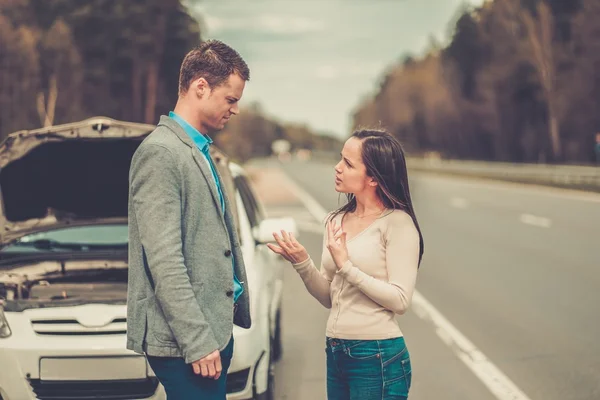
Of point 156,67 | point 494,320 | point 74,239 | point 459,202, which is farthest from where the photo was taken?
point 156,67

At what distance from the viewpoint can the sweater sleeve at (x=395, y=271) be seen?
288 cm

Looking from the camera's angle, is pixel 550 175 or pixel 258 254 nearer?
pixel 258 254

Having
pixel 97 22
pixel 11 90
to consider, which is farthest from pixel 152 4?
pixel 11 90

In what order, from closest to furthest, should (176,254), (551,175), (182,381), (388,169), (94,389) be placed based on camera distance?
1. (176,254)
2. (182,381)
3. (388,169)
4. (94,389)
5. (551,175)

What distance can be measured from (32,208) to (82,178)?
1.31ft

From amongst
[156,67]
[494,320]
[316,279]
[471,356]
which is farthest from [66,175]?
[156,67]

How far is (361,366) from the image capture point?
293 centimetres

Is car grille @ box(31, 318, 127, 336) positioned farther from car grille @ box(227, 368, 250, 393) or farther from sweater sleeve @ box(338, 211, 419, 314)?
sweater sleeve @ box(338, 211, 419, 314)

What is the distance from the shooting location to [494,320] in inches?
315

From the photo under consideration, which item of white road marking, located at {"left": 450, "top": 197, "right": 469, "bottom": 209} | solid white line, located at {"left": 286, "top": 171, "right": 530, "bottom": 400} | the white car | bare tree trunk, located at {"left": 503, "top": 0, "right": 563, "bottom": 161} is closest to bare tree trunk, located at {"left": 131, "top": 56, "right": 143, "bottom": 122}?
bare tree trunk, located at {"left": 503, "top": 0, "right": 563, "bottom": 161}

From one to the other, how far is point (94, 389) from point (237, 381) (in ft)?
2.42

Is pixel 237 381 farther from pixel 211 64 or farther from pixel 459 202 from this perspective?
pixel 459 202

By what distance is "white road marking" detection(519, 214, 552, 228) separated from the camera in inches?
691

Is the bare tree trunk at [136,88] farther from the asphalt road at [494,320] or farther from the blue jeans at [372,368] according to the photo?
the blue jeans at [372,368]
